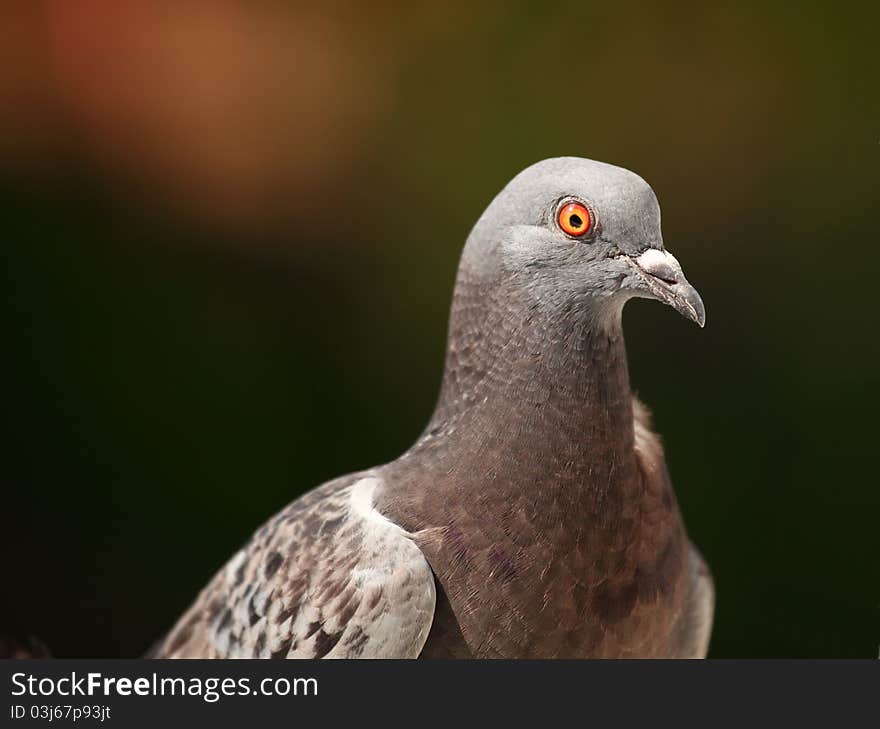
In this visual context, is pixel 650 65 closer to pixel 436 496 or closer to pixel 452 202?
pixel 452 202

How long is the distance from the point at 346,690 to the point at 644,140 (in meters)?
1.84

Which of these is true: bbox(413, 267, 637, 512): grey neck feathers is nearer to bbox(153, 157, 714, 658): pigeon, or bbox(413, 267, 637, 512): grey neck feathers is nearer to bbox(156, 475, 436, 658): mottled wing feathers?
bbox(153, 157, 714, 658): pigeon

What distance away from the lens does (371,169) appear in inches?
141

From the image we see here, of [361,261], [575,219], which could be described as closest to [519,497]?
[575,219]

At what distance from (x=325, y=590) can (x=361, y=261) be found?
1698 mm

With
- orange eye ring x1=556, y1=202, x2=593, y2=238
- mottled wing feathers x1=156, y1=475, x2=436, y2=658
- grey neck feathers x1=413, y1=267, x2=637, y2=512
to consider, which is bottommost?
mottled wing feathers x1=156, y1=475, x2=436, y2=658

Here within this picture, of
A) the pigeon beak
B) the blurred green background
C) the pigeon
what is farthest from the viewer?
the blurred green background

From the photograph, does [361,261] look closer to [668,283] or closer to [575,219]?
[575,219]

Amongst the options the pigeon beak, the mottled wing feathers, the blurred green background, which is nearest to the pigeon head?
the pigeon beak

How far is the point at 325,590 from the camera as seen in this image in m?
2.27

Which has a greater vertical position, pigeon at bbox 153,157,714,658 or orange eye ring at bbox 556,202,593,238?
orange eye ring at bbox 556,202,593,238

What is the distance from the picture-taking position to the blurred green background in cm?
320

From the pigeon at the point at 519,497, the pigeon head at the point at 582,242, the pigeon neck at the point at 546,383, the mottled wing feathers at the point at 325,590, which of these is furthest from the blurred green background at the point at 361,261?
the mottled wing feathers at the point at 325,590

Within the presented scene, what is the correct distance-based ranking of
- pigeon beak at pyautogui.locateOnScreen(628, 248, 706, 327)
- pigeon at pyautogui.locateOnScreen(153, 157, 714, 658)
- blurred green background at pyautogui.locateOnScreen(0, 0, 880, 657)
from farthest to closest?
blurred green background at pyautogui.locateOnScreen(0, 0, 880, 657) < pigeon at pyautogui.locateOnScreen(153, 157, 714, 658) < pigeon beak at pyautogui.locateOnScreen(628, 248, 706, 327)
